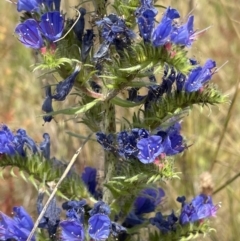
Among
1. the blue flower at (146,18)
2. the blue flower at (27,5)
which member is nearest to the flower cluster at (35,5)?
the blue flower at (27,5)

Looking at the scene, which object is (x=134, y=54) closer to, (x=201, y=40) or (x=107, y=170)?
(x=107, y=170)

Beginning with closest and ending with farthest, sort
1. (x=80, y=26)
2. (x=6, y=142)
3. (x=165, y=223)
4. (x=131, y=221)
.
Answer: (x=80, y=26)
(x=6, y=142)
(x=165, y=223)
(x=131, y=221)

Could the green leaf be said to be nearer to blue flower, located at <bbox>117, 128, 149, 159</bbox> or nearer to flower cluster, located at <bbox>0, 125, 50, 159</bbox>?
blue flower, located at <bbox>117, 128, 149, 159</bbox>

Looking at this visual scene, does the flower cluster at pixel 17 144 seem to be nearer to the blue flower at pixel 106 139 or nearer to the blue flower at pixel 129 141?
the blue flower at pixel 106 139

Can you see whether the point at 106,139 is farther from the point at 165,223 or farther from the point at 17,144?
the point at 165,223

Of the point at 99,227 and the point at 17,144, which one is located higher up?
the point at 17,144

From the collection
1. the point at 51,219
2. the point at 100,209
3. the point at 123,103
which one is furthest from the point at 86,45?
the point at 51,219
